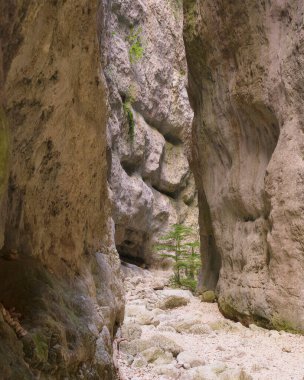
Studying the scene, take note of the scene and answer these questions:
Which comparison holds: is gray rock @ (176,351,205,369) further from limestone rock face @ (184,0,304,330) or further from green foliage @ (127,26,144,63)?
green foliage @ (127,26,144,63)

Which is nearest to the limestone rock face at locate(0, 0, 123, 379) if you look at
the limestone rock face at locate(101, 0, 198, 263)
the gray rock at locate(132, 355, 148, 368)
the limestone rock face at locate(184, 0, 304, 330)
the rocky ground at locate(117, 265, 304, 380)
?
the gray rock at locate(132, 355, 148, 368)

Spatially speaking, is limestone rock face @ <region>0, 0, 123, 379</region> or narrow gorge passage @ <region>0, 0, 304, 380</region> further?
narrow gorge passage @ <region>0, 0, 304, 380</region>

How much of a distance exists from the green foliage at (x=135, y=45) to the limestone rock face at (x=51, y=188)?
16627 mm

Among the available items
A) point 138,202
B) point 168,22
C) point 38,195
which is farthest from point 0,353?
point 168,22

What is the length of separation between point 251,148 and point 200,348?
452cm

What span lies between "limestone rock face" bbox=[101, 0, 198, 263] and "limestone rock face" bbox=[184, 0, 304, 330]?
5.88 m

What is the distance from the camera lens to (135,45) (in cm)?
2050

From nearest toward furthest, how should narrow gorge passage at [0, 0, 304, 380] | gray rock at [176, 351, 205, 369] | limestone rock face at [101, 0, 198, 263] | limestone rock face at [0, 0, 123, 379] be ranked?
limestone rock face at [0, 0, 123, 379], narrow gorge passage at [0, 0, 304, 380], gray rock at [176, 351, 205, 369], limestone rock face at [101, 0, 198, 263]

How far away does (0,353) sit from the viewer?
2104 mm

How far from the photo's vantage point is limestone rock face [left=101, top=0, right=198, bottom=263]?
1786 cm

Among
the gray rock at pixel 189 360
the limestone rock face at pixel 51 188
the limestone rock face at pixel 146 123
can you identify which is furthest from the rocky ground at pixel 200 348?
the limestone rock face at pixel 146 123

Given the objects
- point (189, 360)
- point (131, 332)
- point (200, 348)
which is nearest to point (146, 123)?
point (131, 332)

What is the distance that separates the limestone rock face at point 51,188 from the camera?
8.25 ft

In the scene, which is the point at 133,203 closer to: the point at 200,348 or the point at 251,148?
the point at 251,148
